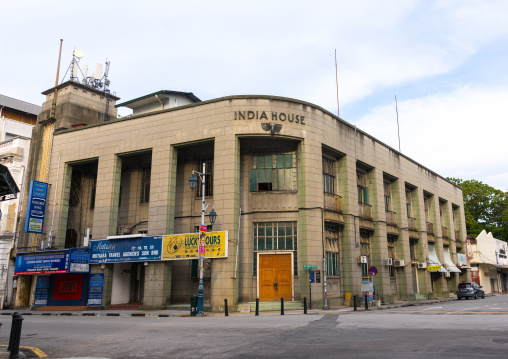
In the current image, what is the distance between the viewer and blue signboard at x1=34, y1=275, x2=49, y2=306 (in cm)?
3019

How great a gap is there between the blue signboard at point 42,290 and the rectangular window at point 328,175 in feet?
64.8

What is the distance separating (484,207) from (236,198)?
54599mm

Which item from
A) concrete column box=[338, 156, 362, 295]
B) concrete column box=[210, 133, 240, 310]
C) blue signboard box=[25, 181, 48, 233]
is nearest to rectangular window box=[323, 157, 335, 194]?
concrete column box=[338, 156, 362, 295]

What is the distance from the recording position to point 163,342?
11.3 metres

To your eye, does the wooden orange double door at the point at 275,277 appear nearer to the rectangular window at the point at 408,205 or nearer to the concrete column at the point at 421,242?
the concrete column at the point at 421,242

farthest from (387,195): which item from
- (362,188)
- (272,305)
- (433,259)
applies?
(272,305)

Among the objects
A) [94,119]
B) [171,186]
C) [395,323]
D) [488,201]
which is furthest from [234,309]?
[488,201]

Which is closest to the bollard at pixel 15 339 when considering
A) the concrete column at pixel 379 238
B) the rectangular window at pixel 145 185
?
the rectangular window at pixel 145 185

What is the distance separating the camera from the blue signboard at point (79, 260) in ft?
92.5

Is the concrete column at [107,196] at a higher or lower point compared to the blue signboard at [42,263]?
higher

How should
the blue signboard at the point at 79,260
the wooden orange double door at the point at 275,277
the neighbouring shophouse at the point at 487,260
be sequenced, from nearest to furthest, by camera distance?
the wooden orange double door at the point at 275,277 < the blue signboard at the point at 79,260 < the neighbouring shophouse at the point at 487,260

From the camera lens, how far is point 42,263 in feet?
96.8

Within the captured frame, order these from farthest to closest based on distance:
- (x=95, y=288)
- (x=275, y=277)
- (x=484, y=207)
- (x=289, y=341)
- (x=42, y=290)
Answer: (x=484, y=207) → (x=42, y=290) → (x=95, y=288) → (x=275, y=277) → (x=289, y=341)

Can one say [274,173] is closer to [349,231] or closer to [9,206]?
[349,231]
